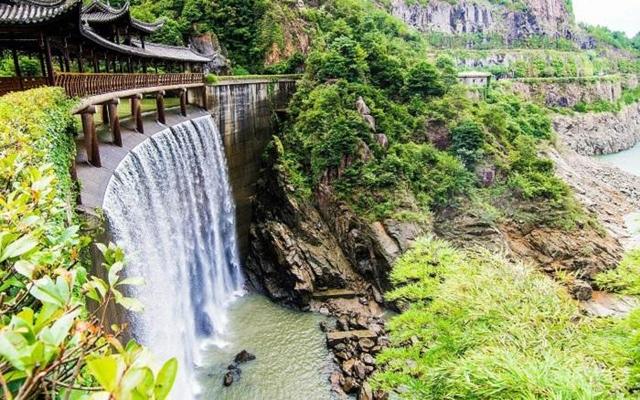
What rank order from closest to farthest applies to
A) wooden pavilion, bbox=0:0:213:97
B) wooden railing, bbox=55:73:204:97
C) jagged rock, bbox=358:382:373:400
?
wooden pavilion, bbox=0:0:213:97 < wooden railing, bbox=55:73:204:97 < jagged rock, bbox=358:382:373:400

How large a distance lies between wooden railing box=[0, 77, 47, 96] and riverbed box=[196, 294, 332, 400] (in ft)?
38.9

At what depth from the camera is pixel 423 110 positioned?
1302 inches

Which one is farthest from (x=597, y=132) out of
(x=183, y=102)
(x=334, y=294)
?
(x=183, y=102)

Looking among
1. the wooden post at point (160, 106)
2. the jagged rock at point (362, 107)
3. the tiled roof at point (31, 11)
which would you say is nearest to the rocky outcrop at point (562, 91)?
the jagged rock at point (362, 107)

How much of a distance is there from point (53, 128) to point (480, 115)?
30.4m

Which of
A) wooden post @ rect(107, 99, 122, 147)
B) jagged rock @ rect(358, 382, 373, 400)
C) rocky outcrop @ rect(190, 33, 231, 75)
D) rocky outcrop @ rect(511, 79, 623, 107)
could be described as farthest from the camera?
rocky outcrop @ rect(511, 79, 623, 107)

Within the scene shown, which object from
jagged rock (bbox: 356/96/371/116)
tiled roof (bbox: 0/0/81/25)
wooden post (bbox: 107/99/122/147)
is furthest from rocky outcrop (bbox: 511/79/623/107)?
tiled roof (bbox: 0/0/81/25)

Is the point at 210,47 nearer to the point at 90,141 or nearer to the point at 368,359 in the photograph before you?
the point at 90,141

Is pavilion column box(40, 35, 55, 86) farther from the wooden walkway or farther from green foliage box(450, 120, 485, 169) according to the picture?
green foliage box(450, 120, 485, 169)

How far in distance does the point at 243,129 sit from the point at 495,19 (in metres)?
93.4

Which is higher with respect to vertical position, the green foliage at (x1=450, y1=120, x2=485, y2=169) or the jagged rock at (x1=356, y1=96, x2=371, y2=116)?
the jagged rock at (x1=356, y1=96, x2=371, y2=116)

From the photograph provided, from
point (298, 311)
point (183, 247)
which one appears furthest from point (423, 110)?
point (183, 247)

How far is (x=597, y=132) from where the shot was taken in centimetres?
7450

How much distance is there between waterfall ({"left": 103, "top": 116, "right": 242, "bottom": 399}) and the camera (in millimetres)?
13812
